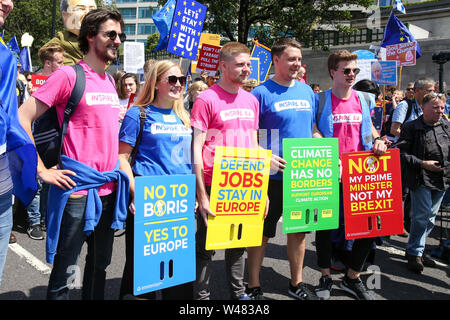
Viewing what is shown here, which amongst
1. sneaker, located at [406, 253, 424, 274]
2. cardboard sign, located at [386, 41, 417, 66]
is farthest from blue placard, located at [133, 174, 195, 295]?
cardboard sign, located at [386, 41, 417, 66]

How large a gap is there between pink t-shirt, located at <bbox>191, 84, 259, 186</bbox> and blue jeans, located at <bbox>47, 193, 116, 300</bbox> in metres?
0.79

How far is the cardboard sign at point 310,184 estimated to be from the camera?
10.5ft

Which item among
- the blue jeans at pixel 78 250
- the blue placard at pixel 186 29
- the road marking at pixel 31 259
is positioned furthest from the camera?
the blue placard at pixel 186 29

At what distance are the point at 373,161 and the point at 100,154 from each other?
230 cm

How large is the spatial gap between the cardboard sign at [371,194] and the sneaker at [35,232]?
3.80m

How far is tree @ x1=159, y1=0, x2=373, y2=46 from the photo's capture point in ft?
61.8

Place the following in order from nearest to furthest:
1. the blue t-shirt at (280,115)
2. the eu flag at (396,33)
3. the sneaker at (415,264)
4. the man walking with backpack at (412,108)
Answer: the blue t-shirt at (280,115)
the sneaker at (415,264)
the man walking with backpack at (412,108)
the eu flag at (396,33)

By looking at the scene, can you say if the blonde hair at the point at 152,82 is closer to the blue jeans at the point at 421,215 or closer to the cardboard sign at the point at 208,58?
the blue jeans at the point at 421,215

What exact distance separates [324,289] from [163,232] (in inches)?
72.0

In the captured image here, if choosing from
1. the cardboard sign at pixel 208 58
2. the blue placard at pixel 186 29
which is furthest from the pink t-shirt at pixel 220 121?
the cardboard sign at pixel 208 58

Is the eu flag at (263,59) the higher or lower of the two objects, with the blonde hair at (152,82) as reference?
higher

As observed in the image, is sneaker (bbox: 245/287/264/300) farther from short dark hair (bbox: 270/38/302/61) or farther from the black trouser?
short dark hair (bbox: 270/38/302/61)
